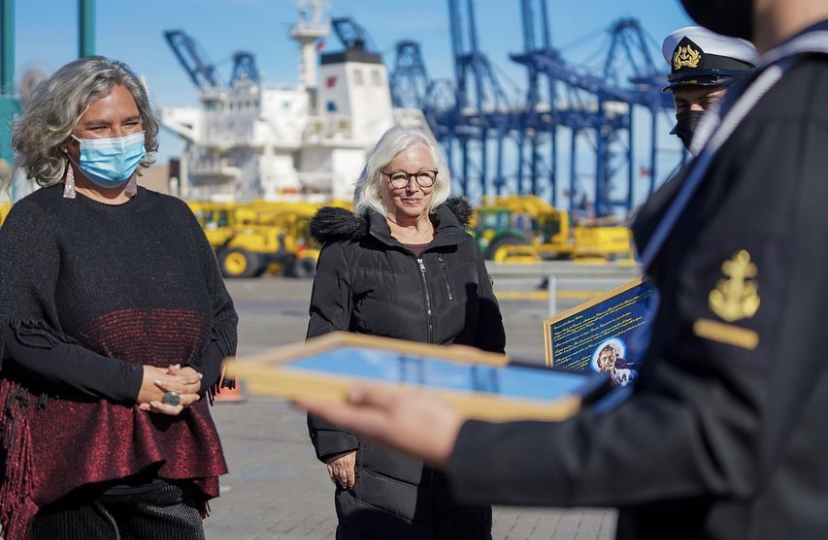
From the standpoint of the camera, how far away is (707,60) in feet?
10.2

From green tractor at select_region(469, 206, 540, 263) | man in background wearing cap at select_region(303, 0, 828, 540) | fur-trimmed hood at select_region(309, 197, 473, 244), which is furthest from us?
green tractor at select_region(469, 206, 540, 263)

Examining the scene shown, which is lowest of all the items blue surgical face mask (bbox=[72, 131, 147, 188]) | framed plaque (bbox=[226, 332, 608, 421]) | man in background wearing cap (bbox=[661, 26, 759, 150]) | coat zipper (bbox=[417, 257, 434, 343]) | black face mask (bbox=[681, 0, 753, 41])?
coat zipper (bbox=[417, 257, 434, 343])

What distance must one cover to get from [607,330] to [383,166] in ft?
4.36

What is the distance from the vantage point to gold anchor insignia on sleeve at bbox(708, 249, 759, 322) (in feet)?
3.91

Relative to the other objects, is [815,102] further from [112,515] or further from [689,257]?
[112,515]

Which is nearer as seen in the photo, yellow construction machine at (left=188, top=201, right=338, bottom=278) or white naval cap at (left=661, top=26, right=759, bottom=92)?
white naval cap at (left=661, top=26, right=759, bottom=92)

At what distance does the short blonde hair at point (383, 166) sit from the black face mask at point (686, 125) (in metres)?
1.23

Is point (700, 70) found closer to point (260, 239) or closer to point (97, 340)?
point (97, 340)

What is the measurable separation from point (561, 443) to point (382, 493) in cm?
260

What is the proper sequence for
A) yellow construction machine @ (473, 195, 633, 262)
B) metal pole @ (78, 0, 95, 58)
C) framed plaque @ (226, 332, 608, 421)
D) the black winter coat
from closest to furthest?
framed plaque @ (226, 332, 608, 421) < the black winter coat < metal pole @ (78, 0, 95, 58) < yellow construction machine @ (473, 195, 633, 262)

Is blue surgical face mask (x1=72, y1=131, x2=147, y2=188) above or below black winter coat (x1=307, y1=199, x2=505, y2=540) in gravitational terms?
above

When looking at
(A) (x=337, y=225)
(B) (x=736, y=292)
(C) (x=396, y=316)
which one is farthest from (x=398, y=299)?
(B) (x=736, y=292)

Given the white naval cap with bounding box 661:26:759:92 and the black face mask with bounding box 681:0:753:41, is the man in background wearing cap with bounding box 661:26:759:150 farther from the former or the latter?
the black face mask with bounding box 681:0:753:41

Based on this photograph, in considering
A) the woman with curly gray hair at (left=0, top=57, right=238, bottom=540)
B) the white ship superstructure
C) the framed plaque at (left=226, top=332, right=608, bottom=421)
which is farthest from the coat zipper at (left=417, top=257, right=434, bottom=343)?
the white ship superstructure
